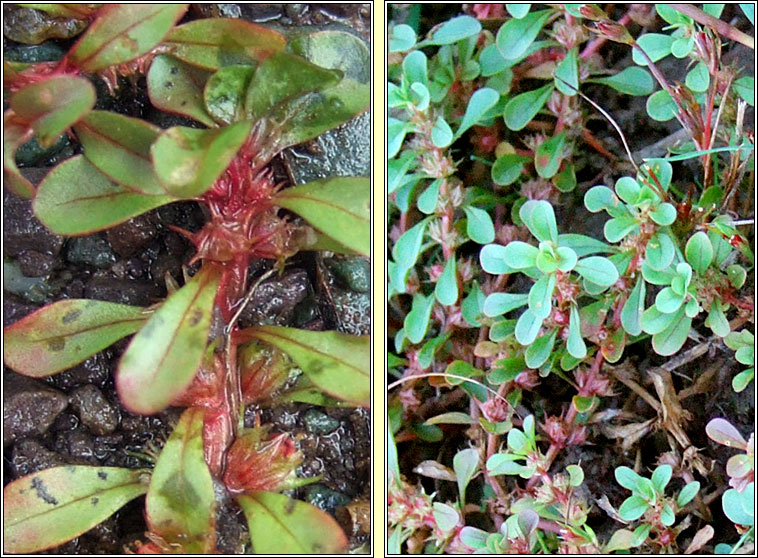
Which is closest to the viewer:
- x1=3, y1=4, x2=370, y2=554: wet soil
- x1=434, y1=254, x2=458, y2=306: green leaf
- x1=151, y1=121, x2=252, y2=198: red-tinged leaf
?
x1=151, y1=121, x2=252, y2=198: red-tinged leaf

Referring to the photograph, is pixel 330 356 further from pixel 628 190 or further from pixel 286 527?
pixel 628 190

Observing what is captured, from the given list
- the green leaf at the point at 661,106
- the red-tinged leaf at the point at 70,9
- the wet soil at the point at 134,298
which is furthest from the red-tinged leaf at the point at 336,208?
the green leaf at the point at 661,106

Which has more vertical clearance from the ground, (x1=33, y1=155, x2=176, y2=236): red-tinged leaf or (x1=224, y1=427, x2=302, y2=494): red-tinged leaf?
(x1=33, y1=155, x2=176, y2=236): red-tinged leaf

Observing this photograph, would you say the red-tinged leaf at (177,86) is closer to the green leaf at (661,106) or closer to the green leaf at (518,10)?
the green leaf at (518,10)

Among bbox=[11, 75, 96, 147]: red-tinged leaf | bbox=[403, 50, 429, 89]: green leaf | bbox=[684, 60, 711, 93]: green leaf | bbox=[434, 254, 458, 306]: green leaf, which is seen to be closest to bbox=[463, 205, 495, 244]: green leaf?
bbox=[434, 254, 458, 306]: green leaf

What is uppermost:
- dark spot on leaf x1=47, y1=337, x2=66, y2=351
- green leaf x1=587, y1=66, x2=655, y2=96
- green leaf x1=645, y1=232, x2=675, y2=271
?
green leaf x1=587, y1=66, x2=655, y2=96

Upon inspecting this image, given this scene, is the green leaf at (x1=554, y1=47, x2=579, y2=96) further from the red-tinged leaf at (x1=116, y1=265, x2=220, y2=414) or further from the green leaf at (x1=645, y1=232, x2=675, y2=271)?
the red-tinged leaf at (x1=116, y1=265, x2=220, y2=414)

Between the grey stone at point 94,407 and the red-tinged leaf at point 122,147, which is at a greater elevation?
the red-tinged leaf at point 122,147
